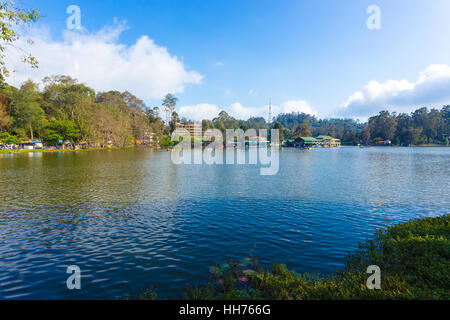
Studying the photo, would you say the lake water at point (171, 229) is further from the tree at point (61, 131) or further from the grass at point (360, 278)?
the tree at point (61, 131)

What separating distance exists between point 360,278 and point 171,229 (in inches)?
415

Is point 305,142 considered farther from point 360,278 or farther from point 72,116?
point 360,278

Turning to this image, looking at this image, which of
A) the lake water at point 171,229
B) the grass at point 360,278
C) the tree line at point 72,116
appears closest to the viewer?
the grass at point 360,278

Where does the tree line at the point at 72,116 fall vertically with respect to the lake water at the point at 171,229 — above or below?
above

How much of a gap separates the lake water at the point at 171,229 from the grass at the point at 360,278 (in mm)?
914

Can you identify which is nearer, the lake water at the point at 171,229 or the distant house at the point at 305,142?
the lake water at the point at 171,229

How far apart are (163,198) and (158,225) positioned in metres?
7.55

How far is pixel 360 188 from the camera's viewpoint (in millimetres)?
27219

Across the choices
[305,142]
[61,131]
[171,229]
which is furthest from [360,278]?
[305,142]

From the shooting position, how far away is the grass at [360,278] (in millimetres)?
7324

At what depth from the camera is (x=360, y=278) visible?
8.59 metres

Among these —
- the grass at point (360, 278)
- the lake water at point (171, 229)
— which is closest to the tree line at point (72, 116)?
the lake water at point (171, 229)

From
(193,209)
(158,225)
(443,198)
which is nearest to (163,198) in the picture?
(193,209)
